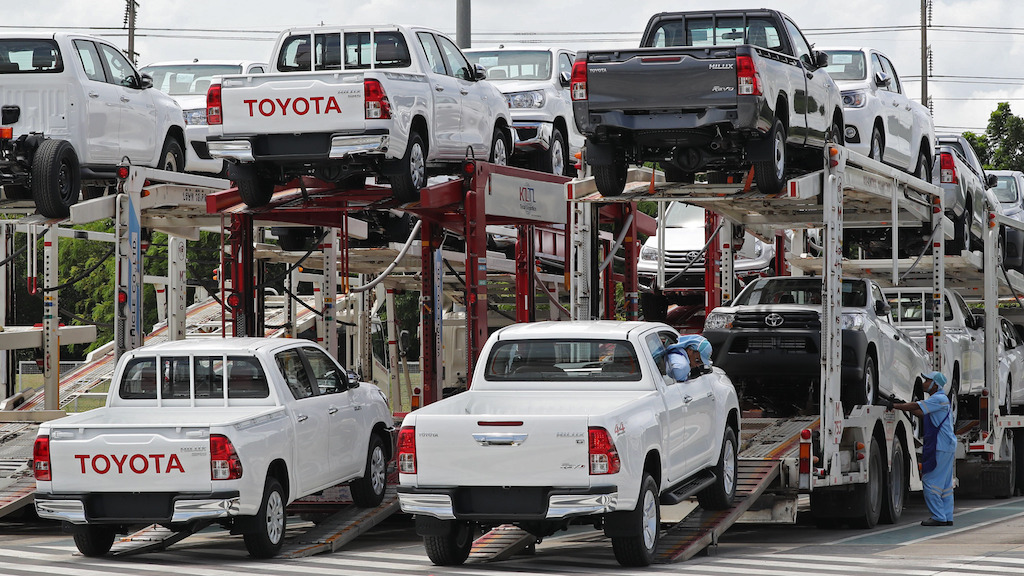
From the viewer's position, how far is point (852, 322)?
12.4 m

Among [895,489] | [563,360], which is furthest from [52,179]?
[895,489]

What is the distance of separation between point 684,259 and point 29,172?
10683mm

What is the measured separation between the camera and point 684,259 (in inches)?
821

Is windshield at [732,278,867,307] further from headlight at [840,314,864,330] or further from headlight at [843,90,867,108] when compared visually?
headlight at [843,90,867,108]

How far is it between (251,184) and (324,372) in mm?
2673

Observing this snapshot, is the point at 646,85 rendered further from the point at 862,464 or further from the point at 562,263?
the point at 562,263

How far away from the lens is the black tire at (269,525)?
10.2m

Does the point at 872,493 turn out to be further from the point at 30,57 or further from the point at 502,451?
the point at 30,57

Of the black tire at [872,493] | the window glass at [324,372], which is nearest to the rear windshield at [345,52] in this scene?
the window glass at [324,372]

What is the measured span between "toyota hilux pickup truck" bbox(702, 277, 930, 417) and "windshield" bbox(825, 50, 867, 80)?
3566 mm

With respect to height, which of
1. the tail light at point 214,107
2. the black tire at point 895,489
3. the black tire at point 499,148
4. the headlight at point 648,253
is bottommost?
the black tire at point 895,489

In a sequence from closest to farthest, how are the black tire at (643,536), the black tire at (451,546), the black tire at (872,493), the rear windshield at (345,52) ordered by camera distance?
the black tire at (643,536) < the black tire at (451,546) < the black tire at (872,493) < the rear windshield at (345,52)

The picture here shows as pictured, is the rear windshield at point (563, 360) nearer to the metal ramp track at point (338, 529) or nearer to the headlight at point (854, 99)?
the metal ramp track at point (338, 529)

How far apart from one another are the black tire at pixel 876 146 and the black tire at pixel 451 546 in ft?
26.1
